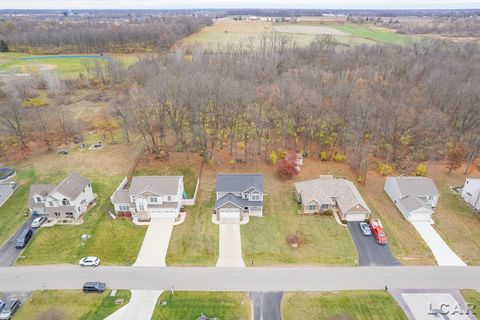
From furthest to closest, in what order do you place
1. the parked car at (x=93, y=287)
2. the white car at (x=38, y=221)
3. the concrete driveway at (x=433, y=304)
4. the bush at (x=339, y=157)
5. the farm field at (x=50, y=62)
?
the farm field at (x=50, y=62), the bush at (x=339, y=157), the white car at (x=38, y=221), the parked car at (x=93, y=287), the concrete driveway at (x=433, y=304)

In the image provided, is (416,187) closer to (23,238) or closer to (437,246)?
(437,246)

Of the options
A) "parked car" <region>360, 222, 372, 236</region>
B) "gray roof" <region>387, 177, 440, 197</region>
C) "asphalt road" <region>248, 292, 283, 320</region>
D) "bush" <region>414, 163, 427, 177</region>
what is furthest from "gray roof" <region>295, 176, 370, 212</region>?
"asphalt road" <region>248, 292, 283, 320</region>

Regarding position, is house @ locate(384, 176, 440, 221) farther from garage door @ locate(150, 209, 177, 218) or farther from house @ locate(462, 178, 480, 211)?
garage door @ locate(150, 209, 177, 218)

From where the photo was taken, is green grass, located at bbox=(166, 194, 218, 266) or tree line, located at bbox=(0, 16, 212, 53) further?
tree line, located at bbox=(0, 16, 212, 53)

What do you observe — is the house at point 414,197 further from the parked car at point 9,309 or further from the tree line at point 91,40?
the tree line at point 91,40

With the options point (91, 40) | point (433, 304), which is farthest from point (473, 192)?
point (91, 40)

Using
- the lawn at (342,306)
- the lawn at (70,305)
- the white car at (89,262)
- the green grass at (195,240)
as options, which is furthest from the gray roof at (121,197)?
the lawn at (342,306)
